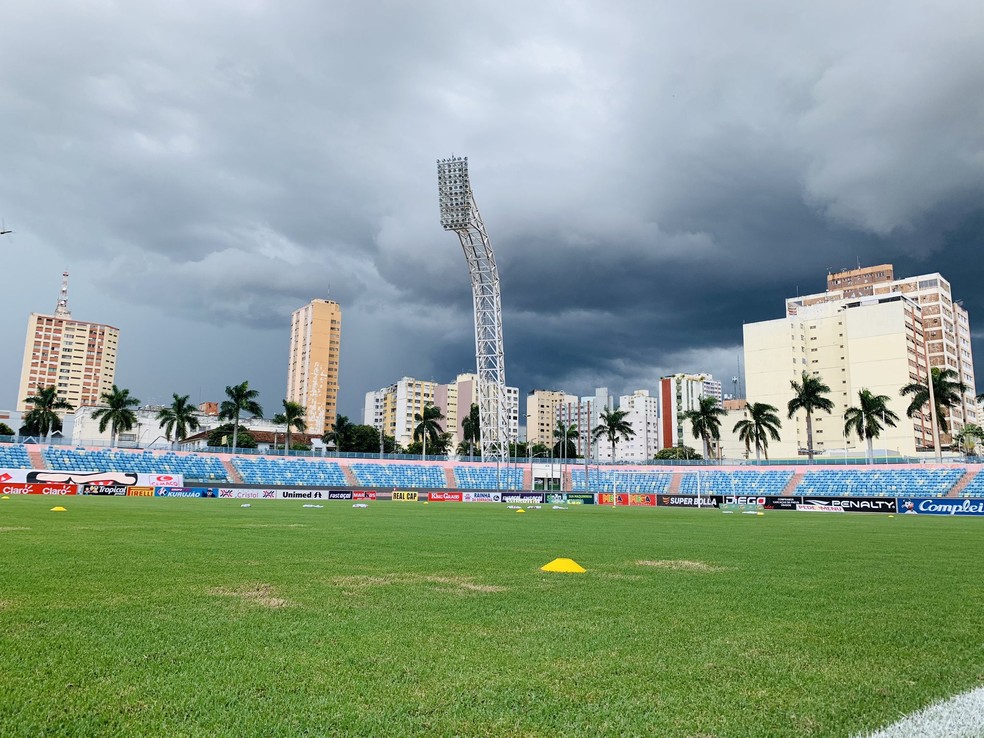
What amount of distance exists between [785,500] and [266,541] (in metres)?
52.9

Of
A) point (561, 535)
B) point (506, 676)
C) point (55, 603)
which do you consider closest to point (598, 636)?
point (506, 676)

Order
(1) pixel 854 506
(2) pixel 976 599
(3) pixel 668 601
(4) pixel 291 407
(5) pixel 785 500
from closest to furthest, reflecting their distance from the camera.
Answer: (3) pixel 668 601
(2) pixel 976 599
(1) pixel 854 506
(5) pixel 785 500
(4) pixel 291 407

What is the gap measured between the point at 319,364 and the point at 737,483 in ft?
453

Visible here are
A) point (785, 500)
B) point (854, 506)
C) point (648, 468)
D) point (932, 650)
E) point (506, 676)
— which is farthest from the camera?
point (648, 468)

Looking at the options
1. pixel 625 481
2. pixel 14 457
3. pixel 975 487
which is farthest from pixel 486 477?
pixel 975 487

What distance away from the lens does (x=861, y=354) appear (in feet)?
381

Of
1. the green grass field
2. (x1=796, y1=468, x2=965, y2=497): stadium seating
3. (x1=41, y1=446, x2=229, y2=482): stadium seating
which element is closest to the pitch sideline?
the green grass field

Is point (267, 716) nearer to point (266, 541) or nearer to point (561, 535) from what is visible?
point (266, 541)

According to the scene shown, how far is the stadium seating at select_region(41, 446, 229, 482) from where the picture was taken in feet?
210

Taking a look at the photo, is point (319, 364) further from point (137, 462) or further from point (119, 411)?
point (137, 462)

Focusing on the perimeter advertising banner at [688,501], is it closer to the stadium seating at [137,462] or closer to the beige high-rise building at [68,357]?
the stadium seating at [137,462]

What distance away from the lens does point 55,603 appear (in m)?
7.69

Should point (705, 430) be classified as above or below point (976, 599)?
above

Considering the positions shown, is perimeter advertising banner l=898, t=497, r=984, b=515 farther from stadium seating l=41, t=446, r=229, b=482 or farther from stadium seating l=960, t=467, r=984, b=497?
stadium seating l=41, t=446, r=229, b=482
